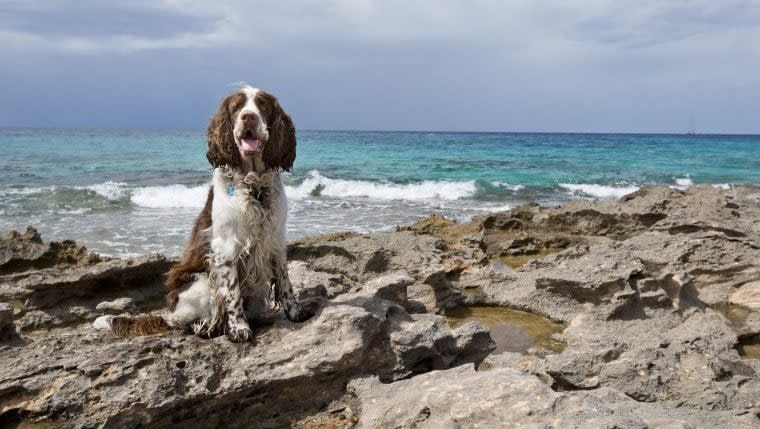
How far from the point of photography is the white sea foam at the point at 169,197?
17.9m

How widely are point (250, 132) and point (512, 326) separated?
321cm

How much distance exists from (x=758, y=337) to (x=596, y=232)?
4856mm

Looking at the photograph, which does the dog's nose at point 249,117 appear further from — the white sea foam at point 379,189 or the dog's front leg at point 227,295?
the white sea foam at point 379,189

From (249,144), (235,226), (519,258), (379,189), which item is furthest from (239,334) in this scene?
(379,189)

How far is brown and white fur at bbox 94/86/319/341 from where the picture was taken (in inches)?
143

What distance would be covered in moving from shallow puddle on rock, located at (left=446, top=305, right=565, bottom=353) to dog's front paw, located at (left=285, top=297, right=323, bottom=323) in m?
1.75

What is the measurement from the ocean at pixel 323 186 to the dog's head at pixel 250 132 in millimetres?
6989

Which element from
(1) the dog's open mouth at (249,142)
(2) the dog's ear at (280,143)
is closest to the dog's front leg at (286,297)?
(2) the dog's ear at (280,143)

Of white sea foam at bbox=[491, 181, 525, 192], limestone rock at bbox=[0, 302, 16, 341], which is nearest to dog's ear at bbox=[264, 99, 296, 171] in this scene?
limestone rock at bbox=[0, 302, 16, 341]

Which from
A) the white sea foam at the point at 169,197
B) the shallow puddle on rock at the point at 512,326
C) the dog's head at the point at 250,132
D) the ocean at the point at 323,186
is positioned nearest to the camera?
the dog's head at the point at 250,132

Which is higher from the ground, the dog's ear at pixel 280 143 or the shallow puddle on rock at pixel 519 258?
the dog's ear at pixel 280 143

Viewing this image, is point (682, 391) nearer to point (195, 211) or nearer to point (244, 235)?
point (244, 235)

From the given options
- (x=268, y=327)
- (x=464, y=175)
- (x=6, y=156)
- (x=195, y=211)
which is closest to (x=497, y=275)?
(x=268, y=327)

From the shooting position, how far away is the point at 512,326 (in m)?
5.50
